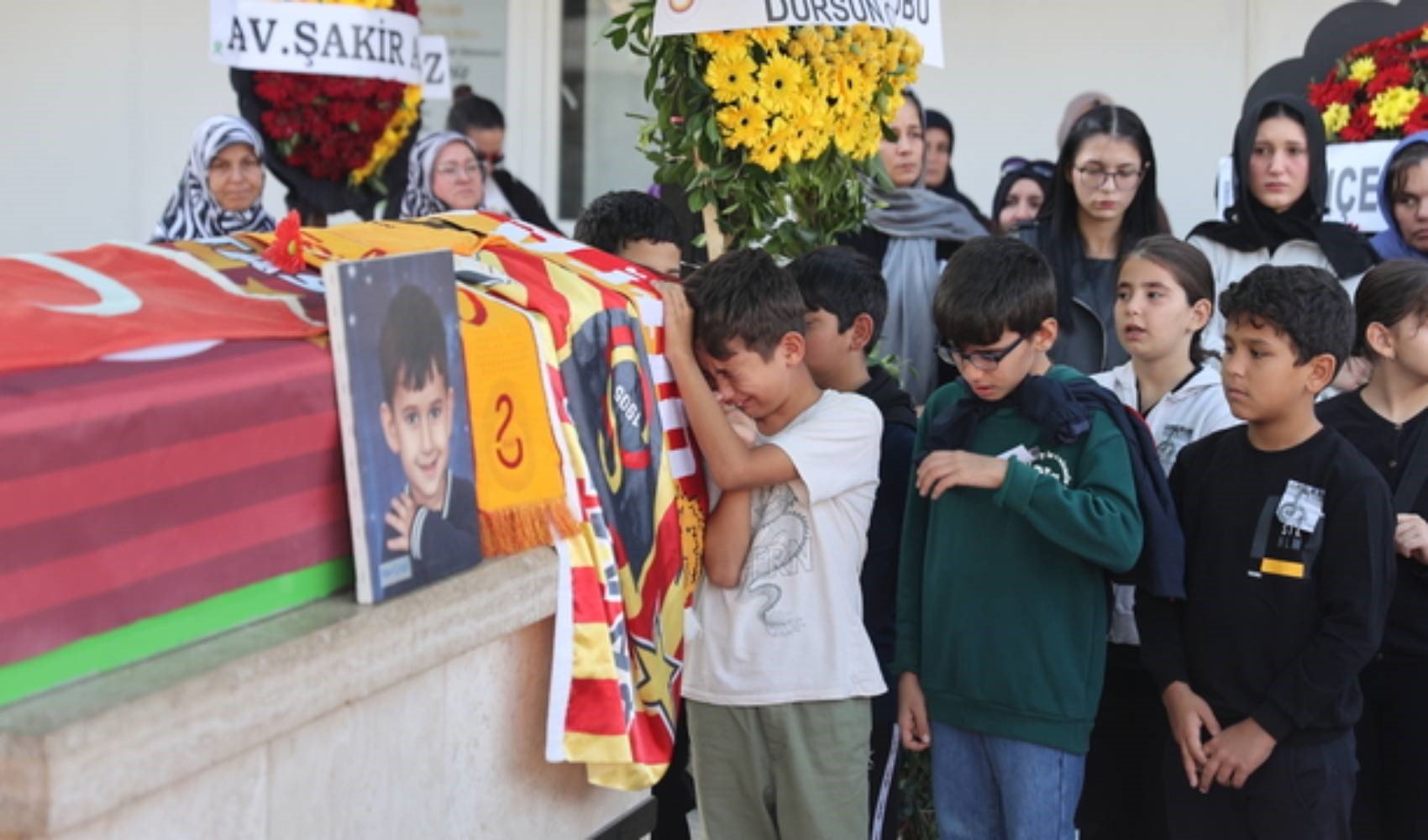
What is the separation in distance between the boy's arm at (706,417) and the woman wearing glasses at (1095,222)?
151 centimetres

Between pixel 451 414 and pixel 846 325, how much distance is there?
4.00ft

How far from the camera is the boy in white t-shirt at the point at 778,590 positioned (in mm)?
2730

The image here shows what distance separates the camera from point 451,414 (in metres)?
2.08

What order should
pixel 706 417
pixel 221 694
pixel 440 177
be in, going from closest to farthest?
pixel 221 694, pixel 706 417, pixel 440 177

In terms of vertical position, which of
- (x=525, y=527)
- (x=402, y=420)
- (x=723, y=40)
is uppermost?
(x=723, y=40)

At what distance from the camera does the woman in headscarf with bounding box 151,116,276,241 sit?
5066mm

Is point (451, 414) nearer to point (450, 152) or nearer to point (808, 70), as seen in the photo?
point (808, 70)

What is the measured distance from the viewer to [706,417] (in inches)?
104

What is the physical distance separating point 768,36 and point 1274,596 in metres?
1.42

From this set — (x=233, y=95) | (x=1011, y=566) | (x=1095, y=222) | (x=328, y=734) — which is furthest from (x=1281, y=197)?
(x=233, y=95)

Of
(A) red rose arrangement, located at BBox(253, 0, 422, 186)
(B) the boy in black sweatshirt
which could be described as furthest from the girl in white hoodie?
(A) red rose arrangement, located at BBox(253, 0, 422, 186)

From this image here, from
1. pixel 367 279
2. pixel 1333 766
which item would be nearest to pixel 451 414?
pixel 367 279

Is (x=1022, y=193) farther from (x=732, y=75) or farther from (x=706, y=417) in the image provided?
(x=706, y=417)

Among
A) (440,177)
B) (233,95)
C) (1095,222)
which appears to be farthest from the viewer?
(233,95)
